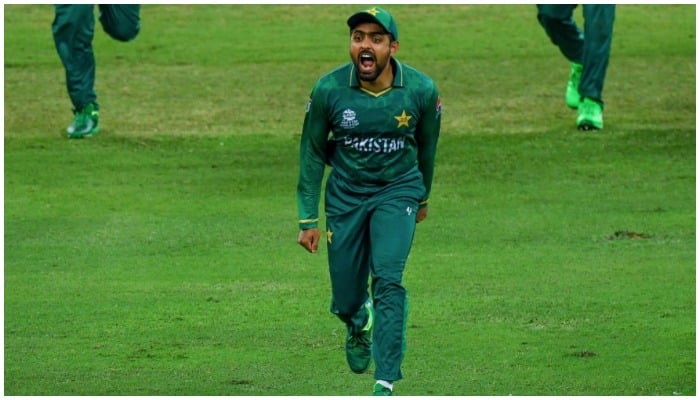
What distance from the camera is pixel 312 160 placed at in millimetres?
11461

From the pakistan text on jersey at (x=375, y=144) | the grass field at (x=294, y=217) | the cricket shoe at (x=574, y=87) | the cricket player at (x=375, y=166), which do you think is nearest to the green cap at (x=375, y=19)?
the cricket player at (x=375, y=166)

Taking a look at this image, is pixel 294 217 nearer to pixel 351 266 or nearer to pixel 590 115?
pixel 590 115

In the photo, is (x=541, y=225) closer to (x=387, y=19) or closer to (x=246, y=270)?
(x=246, y=270)

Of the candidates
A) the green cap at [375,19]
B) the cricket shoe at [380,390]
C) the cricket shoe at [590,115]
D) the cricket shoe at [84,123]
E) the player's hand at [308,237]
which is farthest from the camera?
the cricket shoe at [590,115]

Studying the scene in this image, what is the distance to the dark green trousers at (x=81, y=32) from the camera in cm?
2106

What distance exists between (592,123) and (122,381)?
35.5ft

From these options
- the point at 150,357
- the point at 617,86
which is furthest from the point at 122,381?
the point at 617,86

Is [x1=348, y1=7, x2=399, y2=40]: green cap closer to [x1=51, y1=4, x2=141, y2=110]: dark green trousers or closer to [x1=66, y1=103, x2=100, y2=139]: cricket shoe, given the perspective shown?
[x1=51, y1=4, x2=141, y2=110]: dark green trousers

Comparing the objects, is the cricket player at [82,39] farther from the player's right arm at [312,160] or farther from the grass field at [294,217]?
the player's right arm at [312,160]

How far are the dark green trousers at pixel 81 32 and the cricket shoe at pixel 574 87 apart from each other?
186 inches

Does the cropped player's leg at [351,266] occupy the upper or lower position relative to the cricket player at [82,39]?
upper

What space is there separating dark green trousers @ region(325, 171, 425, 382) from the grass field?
2.33 ft

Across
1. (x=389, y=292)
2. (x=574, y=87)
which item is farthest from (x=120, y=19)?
(x=389, y=292)

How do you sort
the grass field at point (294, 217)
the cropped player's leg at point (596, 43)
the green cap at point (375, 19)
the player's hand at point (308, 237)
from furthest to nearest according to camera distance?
1. the cropped player's leg at point (596, 43)
2. the grass field at point (294, 217)
3. the player's hand at point (308, 237)
4. the green cap at point (375, 19)
